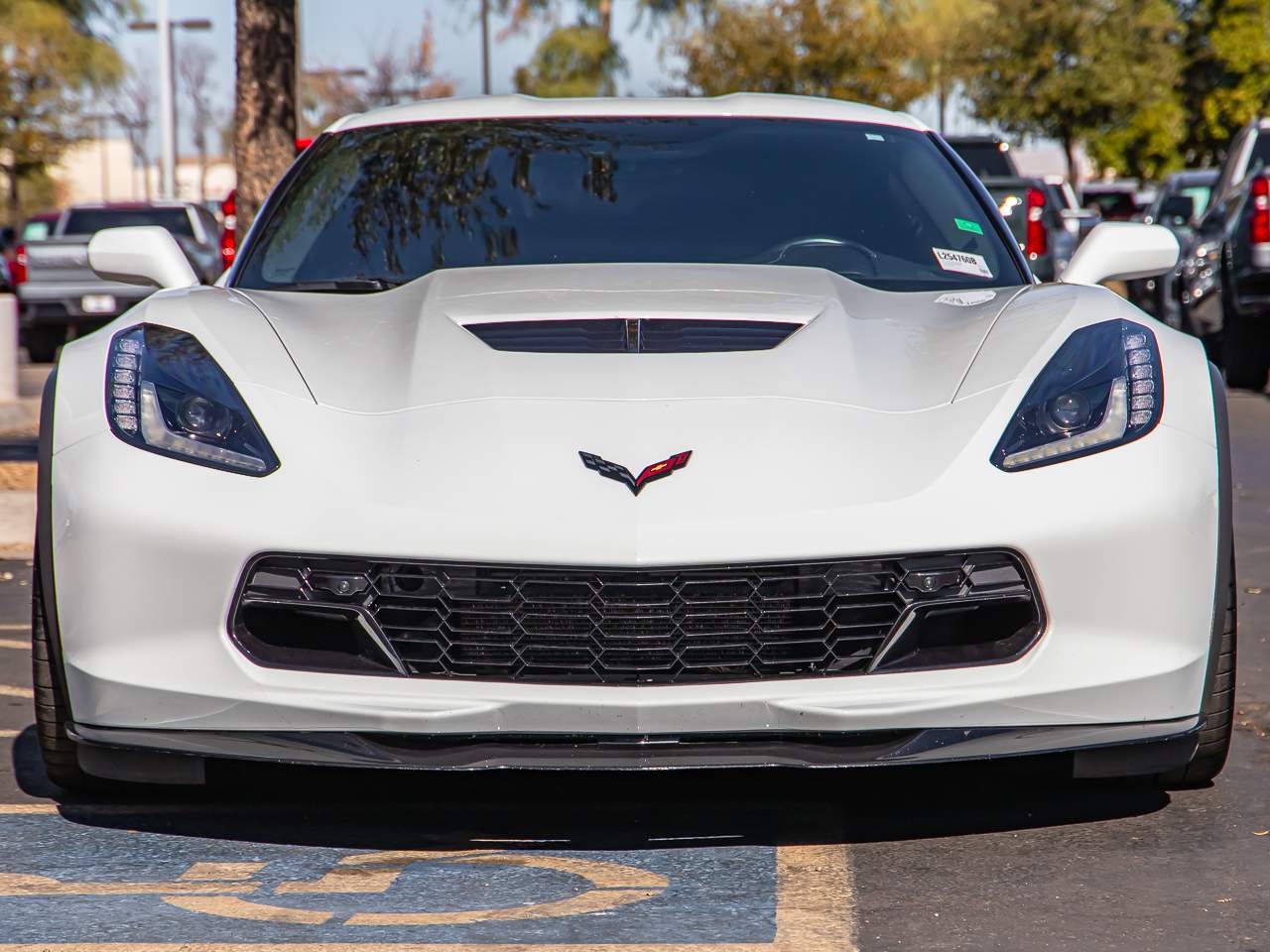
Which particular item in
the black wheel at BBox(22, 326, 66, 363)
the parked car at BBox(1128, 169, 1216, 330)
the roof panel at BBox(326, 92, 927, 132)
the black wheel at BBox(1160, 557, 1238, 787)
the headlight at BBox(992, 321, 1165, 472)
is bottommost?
the black wheel at BBox(22, 326, 66, 363)

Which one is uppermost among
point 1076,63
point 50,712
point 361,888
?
point 1076,63

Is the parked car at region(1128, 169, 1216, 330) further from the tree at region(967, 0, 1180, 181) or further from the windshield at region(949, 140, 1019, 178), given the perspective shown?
the tree at region(967, 0, 1180, 181)

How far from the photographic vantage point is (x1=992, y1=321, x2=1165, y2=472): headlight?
3.44 m

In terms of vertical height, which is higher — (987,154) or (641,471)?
(641,471)

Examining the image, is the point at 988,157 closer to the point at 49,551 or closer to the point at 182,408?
the point at 182,408

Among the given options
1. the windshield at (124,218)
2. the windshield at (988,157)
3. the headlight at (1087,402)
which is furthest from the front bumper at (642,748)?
the windshield at (124,218)

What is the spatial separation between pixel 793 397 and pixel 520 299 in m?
0.67

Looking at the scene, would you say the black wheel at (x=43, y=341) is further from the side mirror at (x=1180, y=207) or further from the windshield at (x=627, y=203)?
the windshield at (x=627, y=203)

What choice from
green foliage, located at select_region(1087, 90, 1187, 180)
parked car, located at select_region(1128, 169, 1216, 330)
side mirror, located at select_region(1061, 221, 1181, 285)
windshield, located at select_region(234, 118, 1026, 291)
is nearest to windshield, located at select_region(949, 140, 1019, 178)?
parked car, located at select_region(1128, 169, 1216, 330)

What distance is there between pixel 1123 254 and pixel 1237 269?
9.02 m

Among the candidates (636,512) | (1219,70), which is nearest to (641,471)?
(636,512)

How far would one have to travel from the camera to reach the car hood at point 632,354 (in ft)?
11.6

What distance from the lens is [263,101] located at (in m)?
11.3

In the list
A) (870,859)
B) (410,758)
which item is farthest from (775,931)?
(410,758)
